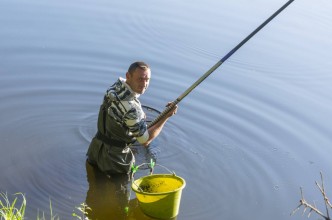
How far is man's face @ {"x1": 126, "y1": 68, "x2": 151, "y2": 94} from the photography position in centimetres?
554

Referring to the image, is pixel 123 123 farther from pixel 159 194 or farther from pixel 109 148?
pixel 159 194

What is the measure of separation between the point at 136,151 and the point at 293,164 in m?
1.95

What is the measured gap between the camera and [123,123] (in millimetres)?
Answer: 5676

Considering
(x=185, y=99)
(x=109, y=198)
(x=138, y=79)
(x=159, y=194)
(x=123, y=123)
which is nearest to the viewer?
(x=159, y=194)

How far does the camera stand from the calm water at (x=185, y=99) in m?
6.07

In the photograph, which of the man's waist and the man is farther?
the man's waist

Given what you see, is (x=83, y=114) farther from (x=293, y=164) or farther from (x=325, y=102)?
(x=325, y=102)

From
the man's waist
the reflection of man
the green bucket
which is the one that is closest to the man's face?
the man's waist

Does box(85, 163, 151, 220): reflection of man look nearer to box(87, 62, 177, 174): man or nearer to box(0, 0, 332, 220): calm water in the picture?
box(0, 0, 332, 220): calm water

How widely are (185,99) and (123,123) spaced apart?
2873mm

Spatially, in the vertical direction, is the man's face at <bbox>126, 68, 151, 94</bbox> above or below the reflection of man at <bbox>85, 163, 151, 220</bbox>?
above

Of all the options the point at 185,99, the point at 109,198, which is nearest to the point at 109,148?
the point at 109,198

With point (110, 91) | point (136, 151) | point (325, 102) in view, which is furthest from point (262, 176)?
point (325, 102)

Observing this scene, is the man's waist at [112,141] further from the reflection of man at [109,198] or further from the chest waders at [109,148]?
the reflection of man at [109,198]
